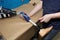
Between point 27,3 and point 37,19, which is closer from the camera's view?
point 37,19

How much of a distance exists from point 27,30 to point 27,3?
47 centimetres

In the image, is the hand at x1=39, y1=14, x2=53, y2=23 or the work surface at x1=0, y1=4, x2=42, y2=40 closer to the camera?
the work surface at x1=0, y1=4, x2=42, y2=40

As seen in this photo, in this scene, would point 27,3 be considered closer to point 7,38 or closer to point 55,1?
Answer: point 55,1

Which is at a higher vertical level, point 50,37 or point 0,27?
point 0,27

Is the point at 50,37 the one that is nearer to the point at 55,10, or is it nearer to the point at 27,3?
the point at 55,10

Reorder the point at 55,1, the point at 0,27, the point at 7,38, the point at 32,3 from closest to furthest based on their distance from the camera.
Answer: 1. the point at 7,38
2. the point at 0,27
3. the point at 55,1
4. the point at 32,3

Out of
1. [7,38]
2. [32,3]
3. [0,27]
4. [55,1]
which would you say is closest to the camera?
[7,38]

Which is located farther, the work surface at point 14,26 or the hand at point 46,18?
the hand at point 46,18

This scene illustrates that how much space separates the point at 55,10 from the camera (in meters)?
0.94

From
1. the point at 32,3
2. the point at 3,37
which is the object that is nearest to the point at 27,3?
the point at 32,3

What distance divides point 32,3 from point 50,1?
0.92 ft

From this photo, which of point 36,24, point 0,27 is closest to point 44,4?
point 36,24

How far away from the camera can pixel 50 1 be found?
3.13ft

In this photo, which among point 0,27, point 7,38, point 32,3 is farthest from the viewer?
point 32,3
